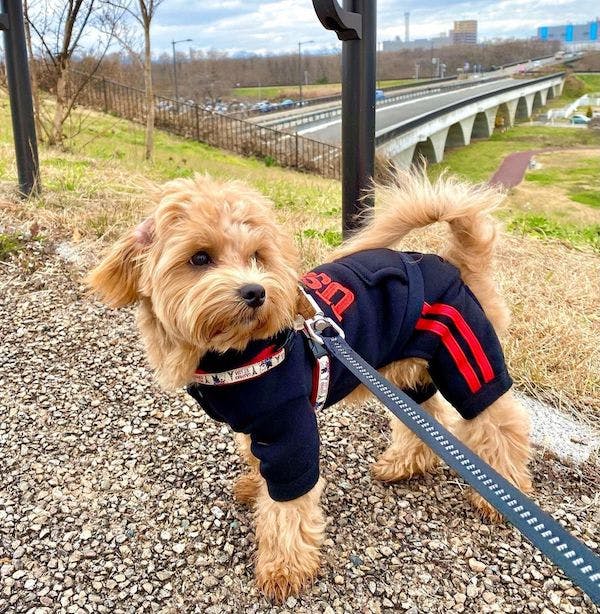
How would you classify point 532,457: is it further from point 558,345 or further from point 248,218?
point 248,218

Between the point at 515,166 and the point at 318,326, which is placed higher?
the point at 318,326

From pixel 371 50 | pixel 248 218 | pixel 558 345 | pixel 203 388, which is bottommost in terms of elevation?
pixel 558 345

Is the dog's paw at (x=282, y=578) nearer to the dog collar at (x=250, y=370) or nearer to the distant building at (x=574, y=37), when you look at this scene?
the dog collar at (x=250, y=370)

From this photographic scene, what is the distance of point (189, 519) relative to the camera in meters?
2.64

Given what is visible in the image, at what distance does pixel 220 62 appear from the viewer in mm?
46031

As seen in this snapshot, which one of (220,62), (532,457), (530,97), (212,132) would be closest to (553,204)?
(212,132)

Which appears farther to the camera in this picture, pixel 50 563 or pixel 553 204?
pixel 553 204

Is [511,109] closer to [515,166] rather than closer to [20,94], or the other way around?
[515,166]

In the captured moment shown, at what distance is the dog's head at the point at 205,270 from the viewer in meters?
2.00

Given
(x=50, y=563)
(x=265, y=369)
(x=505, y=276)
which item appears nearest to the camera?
(x=265, y=369)

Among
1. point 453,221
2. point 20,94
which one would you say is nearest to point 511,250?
point 453,221

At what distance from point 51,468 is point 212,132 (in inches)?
1074

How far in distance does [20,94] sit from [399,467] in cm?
538

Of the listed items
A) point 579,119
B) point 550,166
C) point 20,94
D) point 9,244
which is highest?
point 20,94
